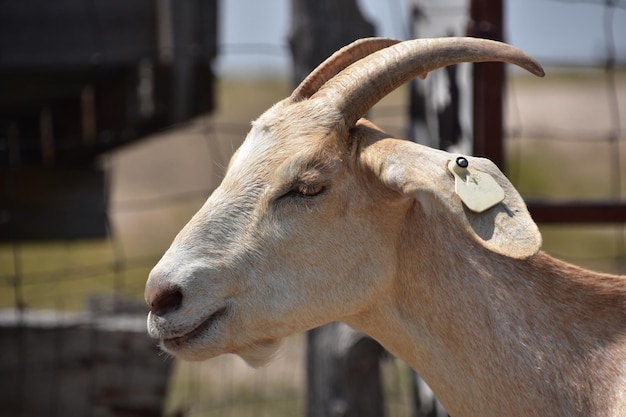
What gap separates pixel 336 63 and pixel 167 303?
0.96m

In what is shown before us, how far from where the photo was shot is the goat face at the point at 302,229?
263 cm

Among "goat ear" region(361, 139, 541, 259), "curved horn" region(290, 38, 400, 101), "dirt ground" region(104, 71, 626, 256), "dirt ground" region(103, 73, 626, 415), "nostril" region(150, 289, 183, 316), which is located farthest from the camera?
"dirt ground" region(104, 71, 626, 256)

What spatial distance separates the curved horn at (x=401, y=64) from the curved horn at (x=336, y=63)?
0.15 m

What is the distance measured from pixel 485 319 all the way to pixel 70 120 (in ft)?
11.0

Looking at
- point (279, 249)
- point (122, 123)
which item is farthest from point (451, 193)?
point (122, 123)

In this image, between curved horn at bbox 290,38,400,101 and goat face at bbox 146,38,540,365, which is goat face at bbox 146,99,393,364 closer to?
goat face at bbox 146,38,540,365

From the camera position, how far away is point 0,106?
512 cm

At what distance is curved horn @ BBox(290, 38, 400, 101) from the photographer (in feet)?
9.64

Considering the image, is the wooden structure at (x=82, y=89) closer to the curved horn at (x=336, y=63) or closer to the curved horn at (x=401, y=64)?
the curved horn at (x=336, y=63)

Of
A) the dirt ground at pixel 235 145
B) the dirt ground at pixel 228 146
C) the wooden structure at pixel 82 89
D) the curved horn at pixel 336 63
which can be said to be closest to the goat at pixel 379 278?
the curved horn at pixel 336 63

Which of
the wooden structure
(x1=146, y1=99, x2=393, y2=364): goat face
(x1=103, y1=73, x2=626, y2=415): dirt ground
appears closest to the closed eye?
(x1=146, y1=99, x2=393, y2=364): goat face

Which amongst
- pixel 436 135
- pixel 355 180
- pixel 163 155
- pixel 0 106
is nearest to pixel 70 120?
pixel 0 106

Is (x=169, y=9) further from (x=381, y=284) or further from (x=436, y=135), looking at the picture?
(x=381, y=284)

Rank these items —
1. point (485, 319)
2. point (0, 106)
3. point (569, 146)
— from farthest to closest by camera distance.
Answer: point (569, 146) < point (0, 106) < point (485, 319)
